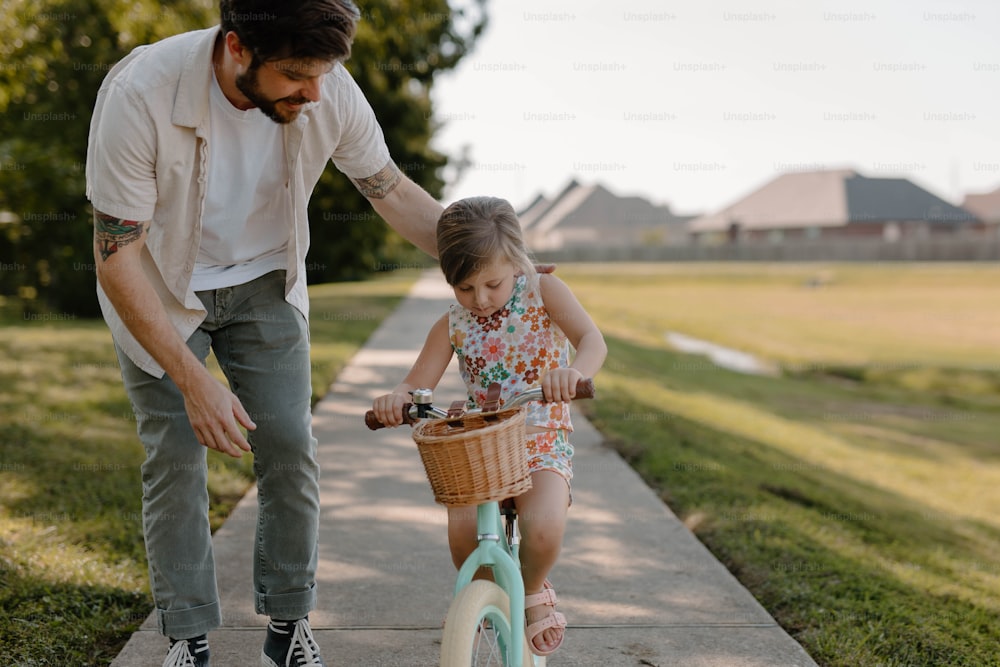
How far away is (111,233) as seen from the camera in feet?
8.43

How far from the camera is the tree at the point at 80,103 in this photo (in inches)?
411

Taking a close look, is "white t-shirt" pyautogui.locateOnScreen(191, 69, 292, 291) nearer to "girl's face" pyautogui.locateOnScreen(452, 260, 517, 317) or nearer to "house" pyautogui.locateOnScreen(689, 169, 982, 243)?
"girl's face" pyautogui.locateOnScreen(452, 260, 517, 317)

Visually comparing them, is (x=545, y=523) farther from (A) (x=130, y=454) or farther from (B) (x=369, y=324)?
(B) (x=369, y=324)

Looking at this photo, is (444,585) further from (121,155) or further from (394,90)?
(394,90)

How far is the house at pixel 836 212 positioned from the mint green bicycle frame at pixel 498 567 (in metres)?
81.4

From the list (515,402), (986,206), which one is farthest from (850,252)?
(515,402)

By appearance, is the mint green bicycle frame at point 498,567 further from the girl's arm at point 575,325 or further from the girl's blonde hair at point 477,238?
the girl's blonde hair at point 477,238

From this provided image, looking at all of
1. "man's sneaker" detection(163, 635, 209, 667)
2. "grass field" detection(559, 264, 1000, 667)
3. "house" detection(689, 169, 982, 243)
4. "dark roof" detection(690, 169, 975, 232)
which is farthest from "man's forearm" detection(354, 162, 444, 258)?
"dark roof" detection(690, 169, 975, 232)

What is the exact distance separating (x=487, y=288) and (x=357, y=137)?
747mm

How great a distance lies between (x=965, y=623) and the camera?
381 centimetres

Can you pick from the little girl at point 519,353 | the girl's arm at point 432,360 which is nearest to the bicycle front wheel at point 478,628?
the little girl at point 519,353

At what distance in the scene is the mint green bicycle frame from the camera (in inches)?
98.9

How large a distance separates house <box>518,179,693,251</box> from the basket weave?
3607 inches

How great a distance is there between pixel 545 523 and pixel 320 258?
86.9ft
